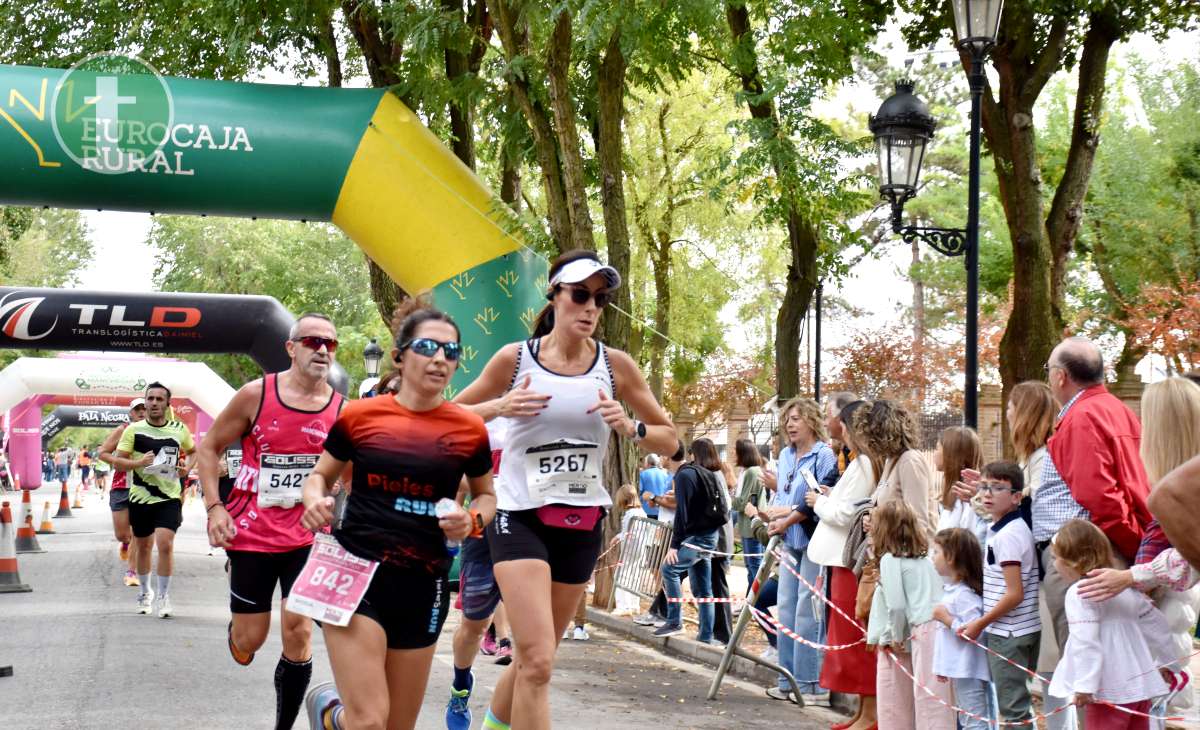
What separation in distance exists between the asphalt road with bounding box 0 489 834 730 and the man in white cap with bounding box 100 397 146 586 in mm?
1238

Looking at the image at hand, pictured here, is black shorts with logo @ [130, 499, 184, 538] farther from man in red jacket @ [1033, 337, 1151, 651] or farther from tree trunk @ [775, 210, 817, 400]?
man in red jacket @ [1033, 337, 1151, 651]

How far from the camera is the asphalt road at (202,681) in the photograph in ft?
26.9

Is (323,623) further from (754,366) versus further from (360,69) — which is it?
(754,366)

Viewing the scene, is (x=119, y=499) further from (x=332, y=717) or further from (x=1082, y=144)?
(x=332, y=717)

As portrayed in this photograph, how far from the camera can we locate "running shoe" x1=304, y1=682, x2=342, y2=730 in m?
6.03

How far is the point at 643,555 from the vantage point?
12.4 meters

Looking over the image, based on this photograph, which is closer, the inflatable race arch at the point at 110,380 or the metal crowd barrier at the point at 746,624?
the metal crowd barrier at the point at 746,624

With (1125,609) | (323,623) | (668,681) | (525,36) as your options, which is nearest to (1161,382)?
(1125,609)

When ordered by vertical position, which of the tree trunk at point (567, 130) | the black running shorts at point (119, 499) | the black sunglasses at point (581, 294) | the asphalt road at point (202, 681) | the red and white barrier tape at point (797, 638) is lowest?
the asphalt road at point (202, 681)

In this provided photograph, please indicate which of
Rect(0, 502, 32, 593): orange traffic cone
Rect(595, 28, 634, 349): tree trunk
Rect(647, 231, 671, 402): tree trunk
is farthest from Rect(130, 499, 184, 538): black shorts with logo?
Rect(647, 231, 671, 402): tree trunk

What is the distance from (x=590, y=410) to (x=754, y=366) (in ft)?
129

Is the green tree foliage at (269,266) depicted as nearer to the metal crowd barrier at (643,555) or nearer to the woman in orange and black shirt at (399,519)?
the metal crowd barrier at (643,555)

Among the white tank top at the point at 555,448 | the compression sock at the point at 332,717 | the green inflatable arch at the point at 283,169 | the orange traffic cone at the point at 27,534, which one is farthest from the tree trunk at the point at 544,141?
the orange traffic cone at the point at 27,534

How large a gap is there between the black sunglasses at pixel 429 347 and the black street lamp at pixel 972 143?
4.38 meters
